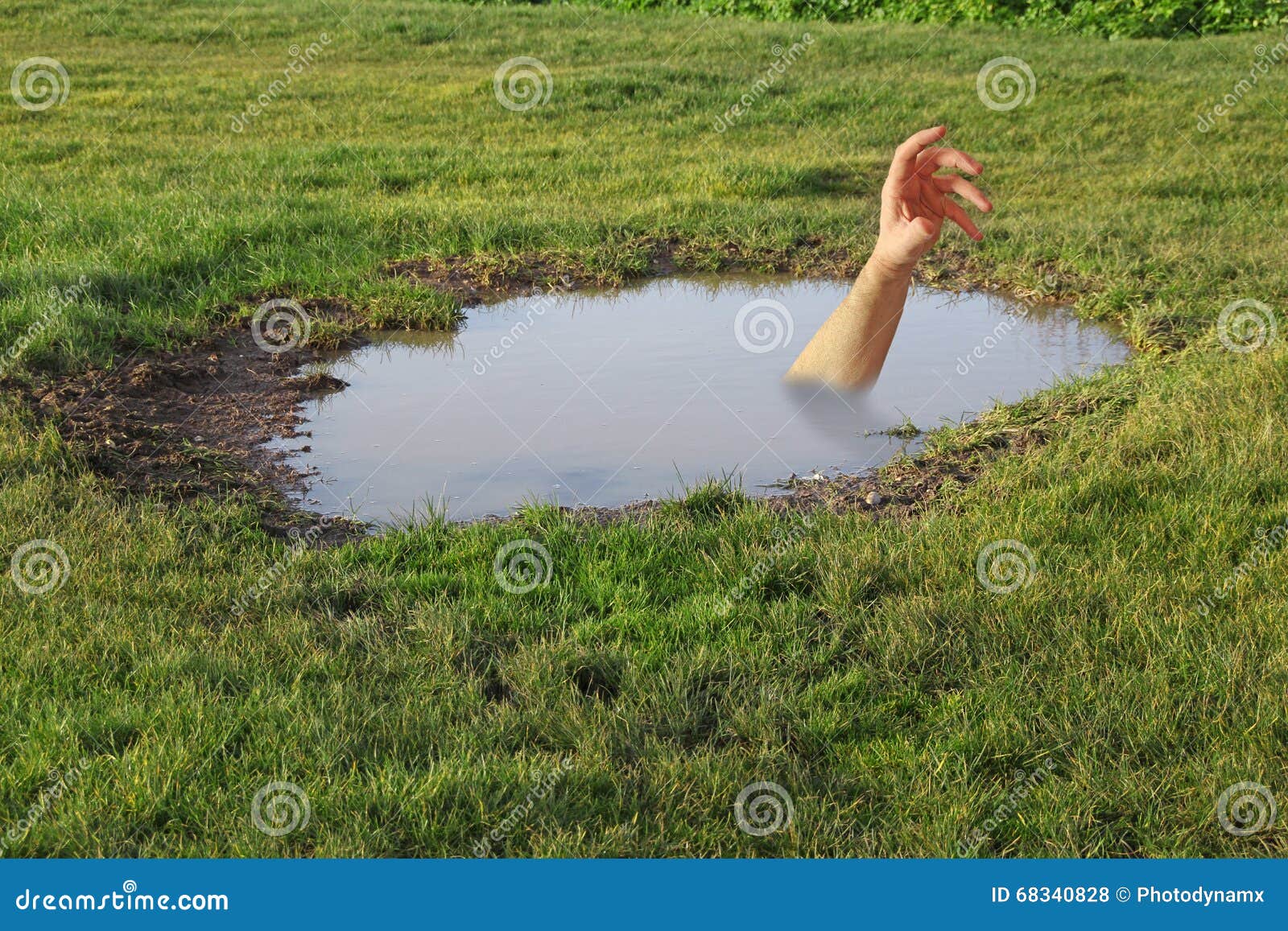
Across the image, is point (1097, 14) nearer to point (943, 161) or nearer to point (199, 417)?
point (943, 161)

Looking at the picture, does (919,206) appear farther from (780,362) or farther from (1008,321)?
(1008,321)

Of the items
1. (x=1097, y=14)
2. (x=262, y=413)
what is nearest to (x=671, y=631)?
(x=262, y=413)

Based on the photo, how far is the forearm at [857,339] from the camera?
5430mm

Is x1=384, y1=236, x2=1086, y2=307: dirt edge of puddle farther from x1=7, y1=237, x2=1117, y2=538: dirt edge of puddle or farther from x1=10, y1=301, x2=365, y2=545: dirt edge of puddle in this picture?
x1=10, y1=301, x2=365, y2=545: dirt edge of puddle

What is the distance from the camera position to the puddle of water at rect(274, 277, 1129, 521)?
4.61 metres

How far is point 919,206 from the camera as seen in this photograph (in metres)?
5.16

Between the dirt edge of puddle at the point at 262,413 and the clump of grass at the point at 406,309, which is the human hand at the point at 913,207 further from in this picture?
the clump of grass at the point at 406,309

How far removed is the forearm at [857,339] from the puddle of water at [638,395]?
0.12 m

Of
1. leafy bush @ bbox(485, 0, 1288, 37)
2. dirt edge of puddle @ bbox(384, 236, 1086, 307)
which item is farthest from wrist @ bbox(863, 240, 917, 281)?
leafy bush @ bbox(485, 0, 1288, 37)

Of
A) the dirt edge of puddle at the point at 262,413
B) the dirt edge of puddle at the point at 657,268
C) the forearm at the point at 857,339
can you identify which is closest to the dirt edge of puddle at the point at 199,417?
the dirt edge of puddle at the point at 262,413

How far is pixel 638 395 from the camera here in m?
5.33

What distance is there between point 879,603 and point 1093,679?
65 cm

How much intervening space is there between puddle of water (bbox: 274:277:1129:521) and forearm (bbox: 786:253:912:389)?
12 cm

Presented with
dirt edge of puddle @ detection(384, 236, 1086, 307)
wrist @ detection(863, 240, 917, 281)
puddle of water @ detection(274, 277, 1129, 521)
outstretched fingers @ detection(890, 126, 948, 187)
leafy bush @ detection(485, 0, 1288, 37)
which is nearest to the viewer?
puddle of water @ detection(274, 277, 1129, 521)
